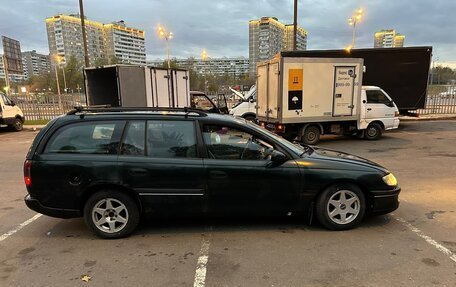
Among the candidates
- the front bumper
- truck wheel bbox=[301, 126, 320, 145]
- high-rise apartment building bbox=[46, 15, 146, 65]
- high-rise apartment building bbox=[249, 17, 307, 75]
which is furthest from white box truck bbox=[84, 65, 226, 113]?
high-rise apartment building bbox=[46, 15, 146, 65]

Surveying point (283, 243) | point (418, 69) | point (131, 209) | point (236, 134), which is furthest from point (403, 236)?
point (418, 69)

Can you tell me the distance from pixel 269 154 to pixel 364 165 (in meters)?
1.27

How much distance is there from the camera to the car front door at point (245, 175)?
14.1 feet

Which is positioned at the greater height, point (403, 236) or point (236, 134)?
point (236, 134)

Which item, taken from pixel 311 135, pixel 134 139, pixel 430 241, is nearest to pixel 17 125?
pixel 311 135

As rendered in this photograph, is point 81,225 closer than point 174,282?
No

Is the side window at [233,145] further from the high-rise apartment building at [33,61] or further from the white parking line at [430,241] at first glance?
the high-rise apartment building at [33,61]

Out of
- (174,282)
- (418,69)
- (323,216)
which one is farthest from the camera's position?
(418,69)

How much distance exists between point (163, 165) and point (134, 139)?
50 centimetres

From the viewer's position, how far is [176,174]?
427 centimetres

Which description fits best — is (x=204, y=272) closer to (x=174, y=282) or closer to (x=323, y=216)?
(x=174, y=282)

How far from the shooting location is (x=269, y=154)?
4.41 meters

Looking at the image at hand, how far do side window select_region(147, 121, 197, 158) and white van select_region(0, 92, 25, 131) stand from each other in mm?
15367

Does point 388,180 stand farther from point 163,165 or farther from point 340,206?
point 163,165
